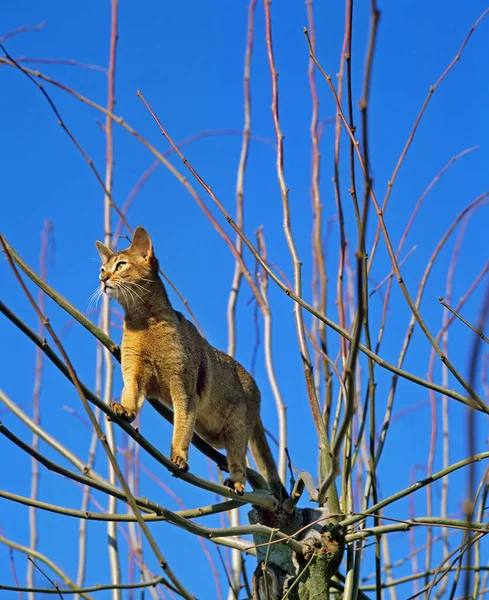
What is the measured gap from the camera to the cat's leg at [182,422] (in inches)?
146

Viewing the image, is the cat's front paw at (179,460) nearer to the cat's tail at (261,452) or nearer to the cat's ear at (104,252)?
the cat's tail at (261,452)

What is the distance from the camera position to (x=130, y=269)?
4.52 m

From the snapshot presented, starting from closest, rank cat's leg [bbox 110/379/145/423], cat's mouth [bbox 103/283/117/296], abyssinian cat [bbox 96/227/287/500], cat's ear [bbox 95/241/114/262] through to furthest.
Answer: cat's leg [bbox 110/379/145/423], abyssinian cat [bbox 96/227/287/500], cat's mouth [bbox 103/283/117/296], cat's ear [bbox 95/241/114/262]

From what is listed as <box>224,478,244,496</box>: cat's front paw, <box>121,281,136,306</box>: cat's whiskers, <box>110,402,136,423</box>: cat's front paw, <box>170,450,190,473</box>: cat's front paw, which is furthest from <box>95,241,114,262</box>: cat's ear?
<box>224,478,244,496</box>: cat's front paw

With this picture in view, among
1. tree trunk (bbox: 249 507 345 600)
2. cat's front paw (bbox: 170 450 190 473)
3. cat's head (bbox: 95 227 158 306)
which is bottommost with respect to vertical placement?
tree trunk (bbox: 249 507 345 600)

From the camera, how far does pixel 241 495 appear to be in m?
3.42

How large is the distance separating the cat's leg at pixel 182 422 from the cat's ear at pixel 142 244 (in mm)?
940

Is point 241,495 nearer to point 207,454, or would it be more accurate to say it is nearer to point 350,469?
point 350,469

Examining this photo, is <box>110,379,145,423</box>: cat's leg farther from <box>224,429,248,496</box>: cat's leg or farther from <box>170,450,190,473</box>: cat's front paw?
<box>224,429,248,496</box>: cat's leg

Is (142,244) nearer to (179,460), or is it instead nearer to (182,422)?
(182,422)

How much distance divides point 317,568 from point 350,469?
47 centimetres

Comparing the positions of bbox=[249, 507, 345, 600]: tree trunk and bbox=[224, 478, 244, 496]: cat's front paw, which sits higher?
bbox=[224, 478, 244, 496]: cat's front paw

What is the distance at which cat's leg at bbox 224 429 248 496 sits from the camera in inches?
155

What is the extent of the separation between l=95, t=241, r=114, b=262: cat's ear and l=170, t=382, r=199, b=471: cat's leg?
95 cm
